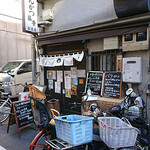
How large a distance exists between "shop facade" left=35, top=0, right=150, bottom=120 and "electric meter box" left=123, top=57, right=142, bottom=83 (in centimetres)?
3

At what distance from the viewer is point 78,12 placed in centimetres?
686

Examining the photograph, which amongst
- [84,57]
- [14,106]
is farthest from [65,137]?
[84,57]

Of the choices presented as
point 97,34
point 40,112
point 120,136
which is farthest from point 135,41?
point 40,112

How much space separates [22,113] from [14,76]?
5.13 m

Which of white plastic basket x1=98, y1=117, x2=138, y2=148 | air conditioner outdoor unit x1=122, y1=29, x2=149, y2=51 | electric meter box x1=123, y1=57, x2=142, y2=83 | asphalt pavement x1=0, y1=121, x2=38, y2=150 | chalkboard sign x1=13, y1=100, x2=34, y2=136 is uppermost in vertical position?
air conditioner outdoor unit x1=122, y1=29, x2=149, y2=51

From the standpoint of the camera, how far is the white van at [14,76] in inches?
387

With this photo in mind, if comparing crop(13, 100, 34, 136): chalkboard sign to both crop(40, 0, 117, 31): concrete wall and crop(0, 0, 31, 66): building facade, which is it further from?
crop(0, 0, 31, 66): building facade

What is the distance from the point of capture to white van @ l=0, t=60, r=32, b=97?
32.3 feet

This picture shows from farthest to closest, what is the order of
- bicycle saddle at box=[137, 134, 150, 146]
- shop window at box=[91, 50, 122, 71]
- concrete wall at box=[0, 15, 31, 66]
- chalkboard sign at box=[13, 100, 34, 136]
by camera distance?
1. concrete wall at box=[0, 15, 31, 66]
2. shop window at box=[91, 50, 122, 71]
3. chalkboard sign at box=[13, 100, 34, 136]
4. bicycle saddle at box=[137, 134, 150, 146]

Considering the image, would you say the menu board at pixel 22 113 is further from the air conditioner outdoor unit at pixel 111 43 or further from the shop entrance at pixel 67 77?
the air conditioner outdoor unit at pixel 111 43

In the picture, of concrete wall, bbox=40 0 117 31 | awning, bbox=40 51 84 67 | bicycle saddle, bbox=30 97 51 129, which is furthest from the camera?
awning, bbox=40 51 84 67

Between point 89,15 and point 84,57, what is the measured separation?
6.05 feet

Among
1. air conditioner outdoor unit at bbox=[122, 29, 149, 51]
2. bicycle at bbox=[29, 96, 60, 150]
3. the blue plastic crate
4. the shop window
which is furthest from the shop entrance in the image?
the blue plastic crate

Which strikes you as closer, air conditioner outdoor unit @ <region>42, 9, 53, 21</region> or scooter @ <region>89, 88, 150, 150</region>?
scooter @ <region>89, 88, 150, 150</region>
